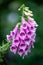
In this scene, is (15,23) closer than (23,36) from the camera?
No

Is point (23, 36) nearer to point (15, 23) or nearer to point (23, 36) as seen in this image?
point (23, 36)

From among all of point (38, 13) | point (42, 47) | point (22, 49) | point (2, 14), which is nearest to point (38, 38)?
point (42, 47)

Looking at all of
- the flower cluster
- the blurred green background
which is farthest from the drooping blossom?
the blurred green background

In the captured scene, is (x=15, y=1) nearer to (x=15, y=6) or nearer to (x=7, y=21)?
(x=15, y=6)

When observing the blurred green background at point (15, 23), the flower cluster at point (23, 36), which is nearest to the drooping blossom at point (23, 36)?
the flower cluster at point (23, 36)

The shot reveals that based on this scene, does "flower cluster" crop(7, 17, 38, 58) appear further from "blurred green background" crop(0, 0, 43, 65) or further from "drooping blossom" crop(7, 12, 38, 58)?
"blurred green background" crop(0, 0, 43, 65)

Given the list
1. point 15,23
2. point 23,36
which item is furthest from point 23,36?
point 15,23

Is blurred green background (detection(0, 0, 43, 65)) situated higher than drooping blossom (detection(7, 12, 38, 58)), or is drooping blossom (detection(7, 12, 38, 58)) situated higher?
blurred green background (detection(0, 0, 43, 65))

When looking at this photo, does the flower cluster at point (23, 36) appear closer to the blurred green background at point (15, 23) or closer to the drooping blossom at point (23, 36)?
the drooping blossom at point (23, 36)
